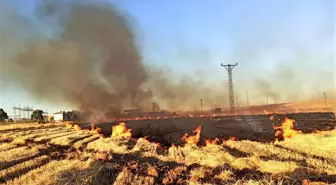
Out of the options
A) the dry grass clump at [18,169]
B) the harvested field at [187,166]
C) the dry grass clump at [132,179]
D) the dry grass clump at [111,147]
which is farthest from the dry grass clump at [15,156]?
the dry grass clump at [132,179]

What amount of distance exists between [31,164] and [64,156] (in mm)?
3791

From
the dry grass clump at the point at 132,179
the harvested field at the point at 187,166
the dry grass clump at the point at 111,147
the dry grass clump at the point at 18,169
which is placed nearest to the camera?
the harvested field at the point at 187,166

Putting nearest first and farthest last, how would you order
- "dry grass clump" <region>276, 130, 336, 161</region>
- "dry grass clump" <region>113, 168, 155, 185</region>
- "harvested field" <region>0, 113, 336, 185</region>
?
1. "harvested field" <region>0, 113, 336, 185</region>
2. "dry grass clump" <region>113, 168, 155, 185</region>
3. "dry grass clump" <region>276, 130, 336, 161</region>

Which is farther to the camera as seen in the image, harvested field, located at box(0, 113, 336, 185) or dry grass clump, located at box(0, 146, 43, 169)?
dry grass clump, located at box(0, 146, 43, 169)

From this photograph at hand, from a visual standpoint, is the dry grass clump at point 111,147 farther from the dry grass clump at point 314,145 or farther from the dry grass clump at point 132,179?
the dry grass clump at point 314,145

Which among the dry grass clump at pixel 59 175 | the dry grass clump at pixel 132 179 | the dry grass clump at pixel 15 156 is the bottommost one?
the dry grass clump at pixel 132 179

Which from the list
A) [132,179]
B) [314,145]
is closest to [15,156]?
[132,179]

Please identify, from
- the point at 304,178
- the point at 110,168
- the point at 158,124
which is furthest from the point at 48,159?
the point at 158,124

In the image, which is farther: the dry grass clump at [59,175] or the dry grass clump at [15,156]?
the dry grass clump at [15,156]

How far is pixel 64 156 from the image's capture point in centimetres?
2684

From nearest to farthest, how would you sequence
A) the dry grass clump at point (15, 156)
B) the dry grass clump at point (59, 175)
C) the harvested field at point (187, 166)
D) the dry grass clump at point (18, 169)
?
the harvested field at point (187, 166)
the dry grass clump at point (59, 175)
the dry grass clump at point (18, 169)
the dry grass clump at point (15, 156)

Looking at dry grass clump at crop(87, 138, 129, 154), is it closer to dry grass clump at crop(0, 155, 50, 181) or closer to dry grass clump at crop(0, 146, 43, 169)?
dry grass clump at crop(0, 146, 43, 169)

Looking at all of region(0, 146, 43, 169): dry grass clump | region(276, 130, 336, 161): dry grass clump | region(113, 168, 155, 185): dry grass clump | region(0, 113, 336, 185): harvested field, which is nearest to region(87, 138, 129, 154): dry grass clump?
region(0, 113, 336, 185): harvested field

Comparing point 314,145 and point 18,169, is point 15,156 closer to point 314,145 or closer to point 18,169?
point 18,169
